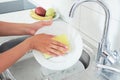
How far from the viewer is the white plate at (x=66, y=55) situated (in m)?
0.84

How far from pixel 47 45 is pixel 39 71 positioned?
206 mm

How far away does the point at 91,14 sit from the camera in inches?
39.6

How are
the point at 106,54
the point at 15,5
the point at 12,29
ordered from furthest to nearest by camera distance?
the point at 15,5 < the point at 12,29 < the point at 106,54

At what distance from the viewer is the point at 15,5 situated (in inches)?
71.1

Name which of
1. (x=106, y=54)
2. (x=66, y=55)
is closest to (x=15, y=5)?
(x=66, y=55)

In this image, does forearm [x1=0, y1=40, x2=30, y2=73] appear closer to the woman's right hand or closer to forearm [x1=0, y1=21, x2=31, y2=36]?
the woman's right hand

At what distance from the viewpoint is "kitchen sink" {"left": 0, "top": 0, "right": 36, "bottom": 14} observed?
5.66ft

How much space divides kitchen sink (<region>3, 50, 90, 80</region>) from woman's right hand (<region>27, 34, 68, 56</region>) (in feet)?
0.41

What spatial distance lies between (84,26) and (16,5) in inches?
37.0

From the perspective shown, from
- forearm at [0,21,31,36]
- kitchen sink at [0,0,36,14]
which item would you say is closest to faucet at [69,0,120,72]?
forearm at [0,21,31,36]

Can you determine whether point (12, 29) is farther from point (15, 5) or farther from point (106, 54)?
point (15, 5)

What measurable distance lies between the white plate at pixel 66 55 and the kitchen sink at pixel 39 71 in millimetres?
68

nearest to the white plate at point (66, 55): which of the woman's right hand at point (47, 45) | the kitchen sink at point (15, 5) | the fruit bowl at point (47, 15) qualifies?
the woman's right hand at point (47, 45)

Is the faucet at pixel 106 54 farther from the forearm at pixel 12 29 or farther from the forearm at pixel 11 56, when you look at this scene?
the forearm at pixel 12 29
